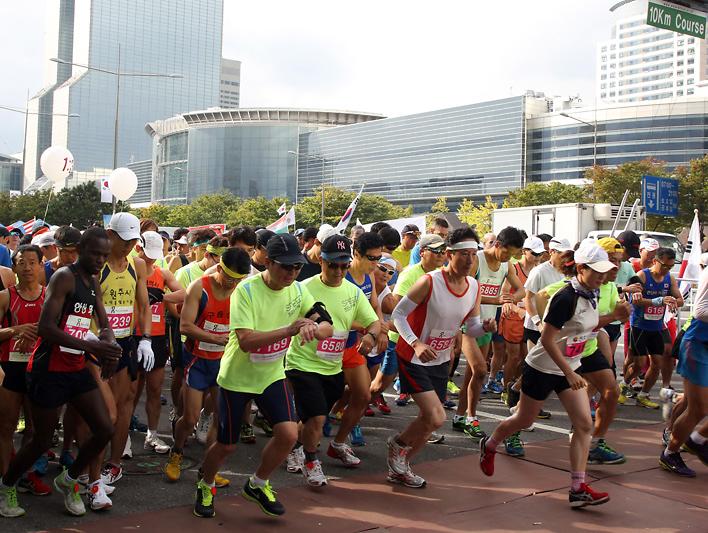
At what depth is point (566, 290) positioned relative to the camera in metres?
5.70

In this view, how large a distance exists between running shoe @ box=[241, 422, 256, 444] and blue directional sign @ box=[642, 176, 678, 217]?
2844 cm

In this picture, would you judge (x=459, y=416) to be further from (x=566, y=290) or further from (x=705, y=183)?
(x=705, y=183)

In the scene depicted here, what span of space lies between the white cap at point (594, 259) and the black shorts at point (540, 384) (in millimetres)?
856

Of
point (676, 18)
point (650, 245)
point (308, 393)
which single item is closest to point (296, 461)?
point (308, 393)

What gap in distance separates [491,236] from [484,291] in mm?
2439

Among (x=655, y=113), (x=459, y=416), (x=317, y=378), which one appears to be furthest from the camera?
(x=655, y=113)

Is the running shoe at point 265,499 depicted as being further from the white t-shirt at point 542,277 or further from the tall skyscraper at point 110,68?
the tall skyscraper at point 110,68

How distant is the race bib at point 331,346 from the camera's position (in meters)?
6.05

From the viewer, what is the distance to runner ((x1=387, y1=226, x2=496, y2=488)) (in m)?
5.97

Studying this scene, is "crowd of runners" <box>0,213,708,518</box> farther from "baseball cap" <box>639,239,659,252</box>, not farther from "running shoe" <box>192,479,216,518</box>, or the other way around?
"baseball cap" <box>639,239,659,252</box>

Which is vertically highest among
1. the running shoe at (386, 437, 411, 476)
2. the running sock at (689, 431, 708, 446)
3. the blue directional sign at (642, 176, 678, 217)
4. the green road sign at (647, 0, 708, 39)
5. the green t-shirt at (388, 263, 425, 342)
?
the green road sign at (647, 0, 708, 39)

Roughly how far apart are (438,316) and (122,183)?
1608 cm

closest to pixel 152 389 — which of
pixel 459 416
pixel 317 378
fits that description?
pixel 317 378

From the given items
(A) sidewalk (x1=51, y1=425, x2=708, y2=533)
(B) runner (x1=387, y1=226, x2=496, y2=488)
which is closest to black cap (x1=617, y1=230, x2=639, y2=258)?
(A) sidewalk (x1=51, y1=425, x2=708, y2=533)
